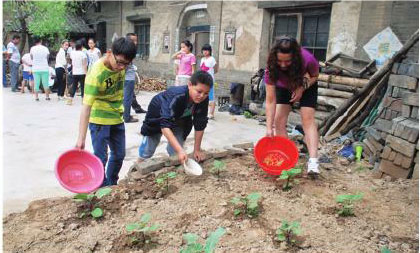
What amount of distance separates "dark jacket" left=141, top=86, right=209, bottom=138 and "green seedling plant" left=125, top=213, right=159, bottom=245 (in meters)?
0.92

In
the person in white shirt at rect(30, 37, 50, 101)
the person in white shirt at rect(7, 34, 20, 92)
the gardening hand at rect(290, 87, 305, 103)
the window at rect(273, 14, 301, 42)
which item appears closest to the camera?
the gardening hand at rect(290, 87, 305, 103)

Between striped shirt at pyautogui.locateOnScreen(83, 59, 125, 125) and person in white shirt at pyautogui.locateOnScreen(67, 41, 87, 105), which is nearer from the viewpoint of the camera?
striped shirt at pyautogui.locateOnScreen(83, 59, 125, 125)

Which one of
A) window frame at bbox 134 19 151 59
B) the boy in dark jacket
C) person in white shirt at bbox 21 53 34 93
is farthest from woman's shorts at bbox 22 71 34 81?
the boy in dark jacket

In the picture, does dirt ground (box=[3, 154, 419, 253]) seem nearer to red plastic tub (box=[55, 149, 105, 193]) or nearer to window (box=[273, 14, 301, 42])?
red plastic tub (box=[55, 149, 105, 193])

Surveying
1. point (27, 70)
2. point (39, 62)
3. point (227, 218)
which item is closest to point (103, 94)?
point (227, 218)

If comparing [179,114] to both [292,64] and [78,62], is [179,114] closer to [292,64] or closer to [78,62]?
[292,64]

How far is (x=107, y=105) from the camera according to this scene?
10.3ft

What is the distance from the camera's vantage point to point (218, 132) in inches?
256

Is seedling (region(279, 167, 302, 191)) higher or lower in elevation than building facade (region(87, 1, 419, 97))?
lower

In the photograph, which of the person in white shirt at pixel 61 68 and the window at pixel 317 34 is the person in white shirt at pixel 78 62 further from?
the window at pixel 317 34

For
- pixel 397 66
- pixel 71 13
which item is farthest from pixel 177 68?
pixel 71 13

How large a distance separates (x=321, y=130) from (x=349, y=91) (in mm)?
1381

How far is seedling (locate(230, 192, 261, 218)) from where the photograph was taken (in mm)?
2574

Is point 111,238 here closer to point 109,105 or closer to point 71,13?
point 109,105
